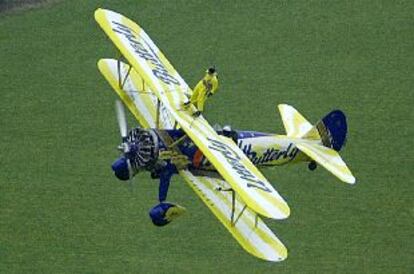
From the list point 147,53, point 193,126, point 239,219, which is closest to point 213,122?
point 147,53

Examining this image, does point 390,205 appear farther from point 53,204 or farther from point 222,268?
point 53,204

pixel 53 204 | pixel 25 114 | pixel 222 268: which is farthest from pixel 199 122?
pixel 25 114

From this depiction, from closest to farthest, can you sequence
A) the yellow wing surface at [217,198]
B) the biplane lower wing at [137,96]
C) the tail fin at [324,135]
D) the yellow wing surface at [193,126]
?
the yellow wing surface at [193,126], the yellow wing surface at [217,198], the tail fin at [324,135], the biplane lower wing at [137,96]

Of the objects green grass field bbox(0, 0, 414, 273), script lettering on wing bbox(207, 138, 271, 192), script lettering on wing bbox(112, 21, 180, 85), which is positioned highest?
script lettering on wing bbox(112, 21, 180, 85)

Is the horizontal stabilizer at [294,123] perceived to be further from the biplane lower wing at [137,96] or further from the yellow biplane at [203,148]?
the biplane lower wing at [137,96]

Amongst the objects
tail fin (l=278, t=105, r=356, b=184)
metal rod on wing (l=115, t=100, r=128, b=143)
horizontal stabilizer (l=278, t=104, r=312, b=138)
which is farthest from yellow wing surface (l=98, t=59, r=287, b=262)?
horizontal stabilizer (l=278, t=104, r=312, b=138)

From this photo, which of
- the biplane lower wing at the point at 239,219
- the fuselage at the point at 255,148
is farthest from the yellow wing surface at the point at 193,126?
the biplane lower wing at the point at 239,219

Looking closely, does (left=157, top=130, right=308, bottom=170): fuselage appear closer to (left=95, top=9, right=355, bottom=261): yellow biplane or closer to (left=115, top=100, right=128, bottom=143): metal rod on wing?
(left=95, top=9, right=355, bottom=261): yellow biplane
